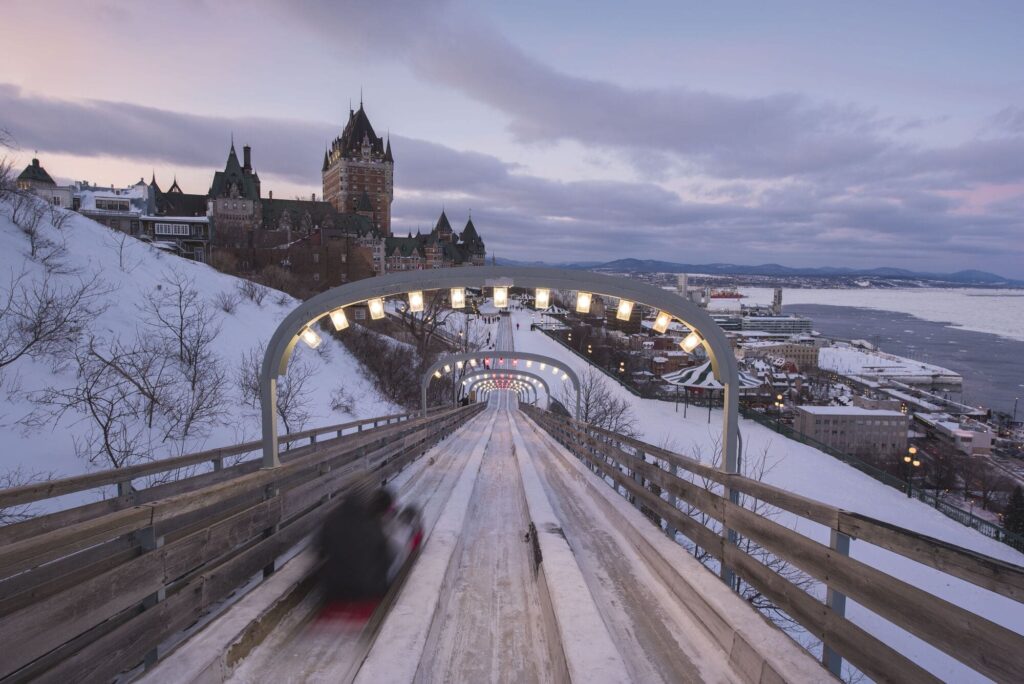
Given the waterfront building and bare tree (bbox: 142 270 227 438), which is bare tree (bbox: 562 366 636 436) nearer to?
bare tree (bbox: 142 270 227 438)

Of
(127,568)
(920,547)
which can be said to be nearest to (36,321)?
(127,568)

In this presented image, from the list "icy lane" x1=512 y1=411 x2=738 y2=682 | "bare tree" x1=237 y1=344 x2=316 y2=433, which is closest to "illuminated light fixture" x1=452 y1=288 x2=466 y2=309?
"icy lane" x1=512 y1=411 x2=738 y2=682

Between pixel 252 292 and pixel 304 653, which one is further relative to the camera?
pixel 252 292

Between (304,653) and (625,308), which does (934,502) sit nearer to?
(625,308)

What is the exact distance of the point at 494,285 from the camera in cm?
Result: 696

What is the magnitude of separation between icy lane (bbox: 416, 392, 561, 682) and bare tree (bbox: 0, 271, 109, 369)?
37.8 ft

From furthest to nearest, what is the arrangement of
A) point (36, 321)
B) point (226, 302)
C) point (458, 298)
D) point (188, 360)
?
A: point (226, 302), point (188, 360), point (36, 321), point (458, 298)

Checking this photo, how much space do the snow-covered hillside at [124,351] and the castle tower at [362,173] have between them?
382ft

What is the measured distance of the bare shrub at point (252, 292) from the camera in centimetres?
3135

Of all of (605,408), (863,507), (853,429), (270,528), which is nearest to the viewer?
(270,528)

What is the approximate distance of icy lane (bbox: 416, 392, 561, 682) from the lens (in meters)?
3.50

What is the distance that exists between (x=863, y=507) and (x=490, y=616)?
1145 inches

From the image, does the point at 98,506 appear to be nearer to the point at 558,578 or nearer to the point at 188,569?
the point at 188,569

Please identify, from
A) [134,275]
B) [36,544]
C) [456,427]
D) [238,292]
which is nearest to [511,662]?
[36,544]
